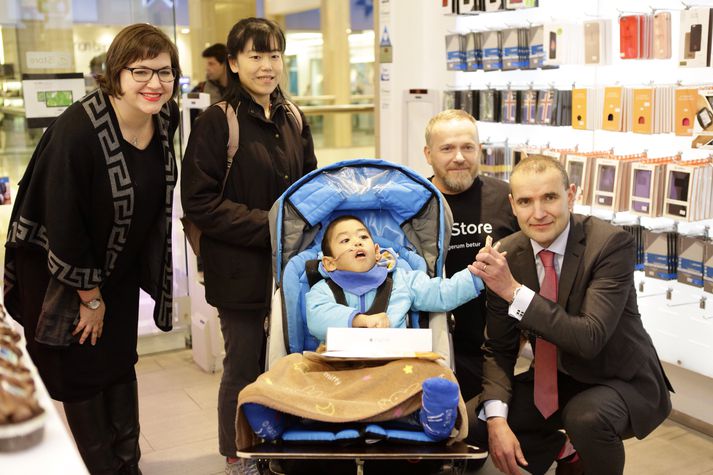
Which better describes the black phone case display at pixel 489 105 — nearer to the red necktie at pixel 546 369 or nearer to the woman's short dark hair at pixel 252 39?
the woman's short dark hair at pixel 252 39

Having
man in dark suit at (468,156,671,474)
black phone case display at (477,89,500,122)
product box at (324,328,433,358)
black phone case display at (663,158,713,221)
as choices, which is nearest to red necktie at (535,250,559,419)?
man in dark suit at (468,156,671,474)

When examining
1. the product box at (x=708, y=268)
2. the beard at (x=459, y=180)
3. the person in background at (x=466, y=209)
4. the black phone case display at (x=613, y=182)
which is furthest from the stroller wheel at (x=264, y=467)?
the black phone case display at (x=613, y=182)

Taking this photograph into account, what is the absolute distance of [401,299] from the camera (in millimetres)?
2709

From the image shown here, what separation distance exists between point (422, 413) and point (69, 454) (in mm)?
1188

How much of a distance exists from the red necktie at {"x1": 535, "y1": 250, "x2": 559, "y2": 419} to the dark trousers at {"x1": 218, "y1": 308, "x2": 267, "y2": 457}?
3.35ft

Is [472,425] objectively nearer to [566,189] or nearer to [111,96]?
[566,189]

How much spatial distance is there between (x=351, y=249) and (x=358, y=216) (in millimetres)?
234

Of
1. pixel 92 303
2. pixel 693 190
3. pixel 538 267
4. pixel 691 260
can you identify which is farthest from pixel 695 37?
pixel 92 303

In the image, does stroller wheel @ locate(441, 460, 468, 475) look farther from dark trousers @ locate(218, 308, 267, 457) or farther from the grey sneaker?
the grey sneaker

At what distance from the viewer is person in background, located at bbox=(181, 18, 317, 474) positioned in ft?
9.72

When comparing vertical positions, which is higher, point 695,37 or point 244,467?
point 695,37

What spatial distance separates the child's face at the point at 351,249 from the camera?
276cm

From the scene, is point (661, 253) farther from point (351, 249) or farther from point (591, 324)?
point (351, 249)

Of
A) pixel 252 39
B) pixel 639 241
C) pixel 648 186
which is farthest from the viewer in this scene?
pixel 639 241
